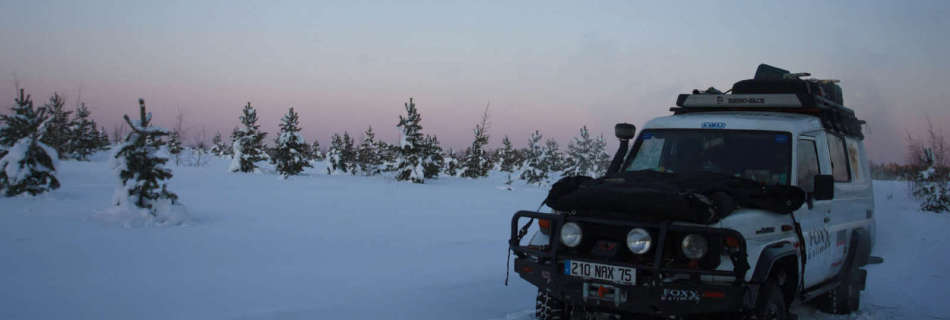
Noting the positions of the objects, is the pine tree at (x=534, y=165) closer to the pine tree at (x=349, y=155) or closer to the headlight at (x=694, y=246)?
the pine tree at (x=349, y=155)

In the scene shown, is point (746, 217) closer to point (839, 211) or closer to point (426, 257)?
point (839, 211)

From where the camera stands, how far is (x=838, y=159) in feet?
20.3

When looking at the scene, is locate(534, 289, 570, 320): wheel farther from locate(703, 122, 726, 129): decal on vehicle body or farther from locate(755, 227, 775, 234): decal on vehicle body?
locate(703, 122, 726, 129): decal on vehicle body

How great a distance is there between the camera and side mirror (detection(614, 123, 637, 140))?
6367 mm

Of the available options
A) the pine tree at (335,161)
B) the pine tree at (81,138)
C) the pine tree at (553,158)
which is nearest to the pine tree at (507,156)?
the pine tree at (553,158)

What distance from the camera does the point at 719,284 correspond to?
13.2 feet

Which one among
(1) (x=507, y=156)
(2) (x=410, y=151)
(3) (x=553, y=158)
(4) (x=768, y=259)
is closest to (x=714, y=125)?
(4) (x=768, y=259)

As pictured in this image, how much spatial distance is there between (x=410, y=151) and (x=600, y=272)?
3427 centimetres

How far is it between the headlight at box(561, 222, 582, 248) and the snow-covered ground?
5.56ft

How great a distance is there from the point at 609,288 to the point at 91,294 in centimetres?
597

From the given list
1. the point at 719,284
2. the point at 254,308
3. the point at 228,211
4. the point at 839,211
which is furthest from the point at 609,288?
the point at 228,211

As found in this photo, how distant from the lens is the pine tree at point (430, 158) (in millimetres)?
38406

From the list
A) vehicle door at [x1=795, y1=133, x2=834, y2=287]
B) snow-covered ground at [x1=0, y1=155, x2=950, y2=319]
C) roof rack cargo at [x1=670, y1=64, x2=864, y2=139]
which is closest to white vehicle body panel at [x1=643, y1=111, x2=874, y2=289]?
vehicle door at [x1=795, y1=133, x2=834, y2=287]

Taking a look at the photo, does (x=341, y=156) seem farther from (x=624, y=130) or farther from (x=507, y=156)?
(x=624, y=130)
